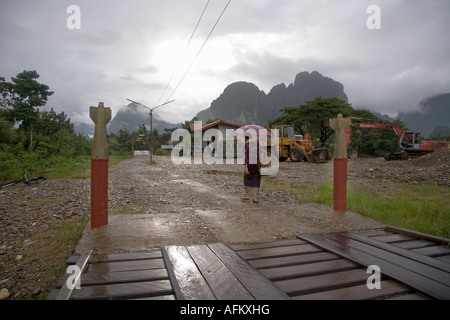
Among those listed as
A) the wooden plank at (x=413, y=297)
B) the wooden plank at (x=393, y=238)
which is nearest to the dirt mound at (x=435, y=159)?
the wooden plank at (x=393, y=238)

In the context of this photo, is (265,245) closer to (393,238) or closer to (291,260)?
(291,260)

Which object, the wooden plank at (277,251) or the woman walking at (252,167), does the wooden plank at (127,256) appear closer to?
the wooden plank at (277,251)

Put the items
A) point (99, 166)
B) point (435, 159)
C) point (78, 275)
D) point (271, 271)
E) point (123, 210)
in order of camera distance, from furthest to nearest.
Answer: point (435, 159)
point (123, 210)
point (99, 166)
point (271, 271)
point (78, 275)

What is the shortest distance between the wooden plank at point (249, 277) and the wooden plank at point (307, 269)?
0.12 metres

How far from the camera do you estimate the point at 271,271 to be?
2.27 metres

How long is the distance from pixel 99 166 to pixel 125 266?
1.49 metres

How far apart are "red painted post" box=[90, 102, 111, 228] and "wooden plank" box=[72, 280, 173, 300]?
1587mm

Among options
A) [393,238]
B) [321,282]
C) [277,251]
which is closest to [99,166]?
[277,251]

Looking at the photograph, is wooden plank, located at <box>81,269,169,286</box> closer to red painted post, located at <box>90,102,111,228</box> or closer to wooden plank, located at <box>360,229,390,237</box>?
red painted post, located at <box>90,102,111,228</box>

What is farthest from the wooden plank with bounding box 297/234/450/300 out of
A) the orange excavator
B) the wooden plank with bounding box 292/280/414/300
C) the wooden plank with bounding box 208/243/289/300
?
the orange excavator

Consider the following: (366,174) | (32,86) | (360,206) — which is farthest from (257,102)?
A: (360,206)

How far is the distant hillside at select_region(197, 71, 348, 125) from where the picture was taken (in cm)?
10000

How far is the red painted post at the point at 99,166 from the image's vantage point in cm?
336

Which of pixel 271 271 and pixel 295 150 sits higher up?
pixel 295 150
